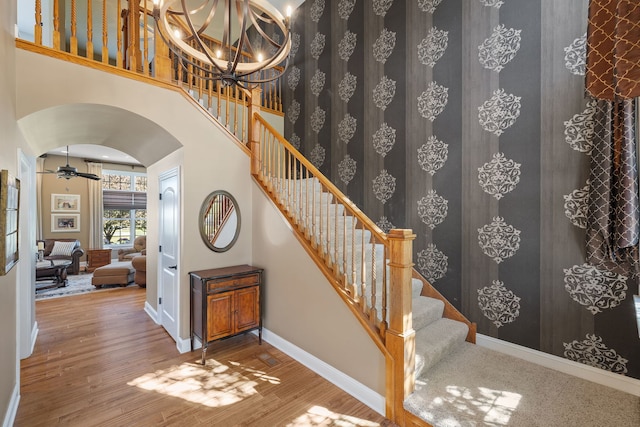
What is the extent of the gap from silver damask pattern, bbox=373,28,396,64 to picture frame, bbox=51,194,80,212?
Result: 9.12 m

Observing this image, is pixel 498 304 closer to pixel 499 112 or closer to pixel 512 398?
pixel 512 398

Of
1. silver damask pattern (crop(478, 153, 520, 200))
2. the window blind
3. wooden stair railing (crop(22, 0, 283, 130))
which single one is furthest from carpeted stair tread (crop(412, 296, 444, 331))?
the window blind

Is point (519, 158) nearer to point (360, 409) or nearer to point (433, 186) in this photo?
point (433, 186)

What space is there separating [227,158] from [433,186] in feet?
8.03

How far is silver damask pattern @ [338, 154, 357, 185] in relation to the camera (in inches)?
156

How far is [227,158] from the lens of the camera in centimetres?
353

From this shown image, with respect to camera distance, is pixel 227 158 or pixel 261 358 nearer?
pixel 261 358

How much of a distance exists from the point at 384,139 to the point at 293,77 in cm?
235

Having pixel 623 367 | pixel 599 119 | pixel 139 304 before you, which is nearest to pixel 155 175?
pixel 139 304

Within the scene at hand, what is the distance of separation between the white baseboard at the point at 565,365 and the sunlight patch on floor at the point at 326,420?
1.48 m

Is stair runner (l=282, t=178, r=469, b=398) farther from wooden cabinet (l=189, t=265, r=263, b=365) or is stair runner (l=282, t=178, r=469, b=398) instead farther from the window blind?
the window blind

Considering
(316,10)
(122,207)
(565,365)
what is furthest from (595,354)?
(122,207)

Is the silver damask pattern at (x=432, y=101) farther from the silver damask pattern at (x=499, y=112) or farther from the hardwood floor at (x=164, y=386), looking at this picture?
the hardwood floor at (x=164, y=386)

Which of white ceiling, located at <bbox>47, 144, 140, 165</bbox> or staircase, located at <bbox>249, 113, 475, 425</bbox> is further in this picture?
white ceiling, located at <bbox>47, 144, 140, 165</bbox>
